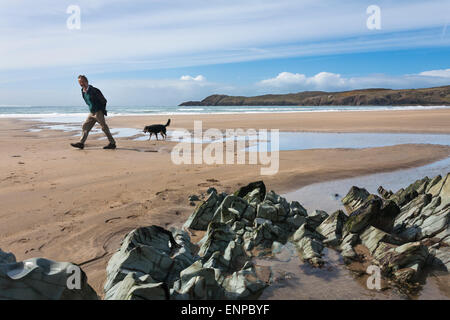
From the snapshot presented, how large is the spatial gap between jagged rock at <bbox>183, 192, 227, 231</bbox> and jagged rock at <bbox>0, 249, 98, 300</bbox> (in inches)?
97.9

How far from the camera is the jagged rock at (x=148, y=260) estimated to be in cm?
325

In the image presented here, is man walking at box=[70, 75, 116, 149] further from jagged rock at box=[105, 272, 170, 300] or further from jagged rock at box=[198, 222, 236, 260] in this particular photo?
jagged rock at box=[105, 272, 170, 300]

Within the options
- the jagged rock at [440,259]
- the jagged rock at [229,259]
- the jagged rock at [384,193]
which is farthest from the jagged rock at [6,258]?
the jagged rock at [384,193]

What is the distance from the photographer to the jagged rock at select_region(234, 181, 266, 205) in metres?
5.76

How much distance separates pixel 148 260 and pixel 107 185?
13.6 feet

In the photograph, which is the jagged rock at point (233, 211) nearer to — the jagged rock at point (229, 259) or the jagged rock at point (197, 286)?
the jagged rock at point (229, 259)

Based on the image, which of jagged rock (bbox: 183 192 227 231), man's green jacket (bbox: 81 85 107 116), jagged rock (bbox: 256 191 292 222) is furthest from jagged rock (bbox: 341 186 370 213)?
man's green jacket (bbox: 81 85 107 116)

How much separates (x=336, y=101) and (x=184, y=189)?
455ft

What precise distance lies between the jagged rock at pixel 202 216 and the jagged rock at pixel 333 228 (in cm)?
173

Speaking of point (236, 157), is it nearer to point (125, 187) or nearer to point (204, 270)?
point (125, 187)

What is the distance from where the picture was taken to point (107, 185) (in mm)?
7051
